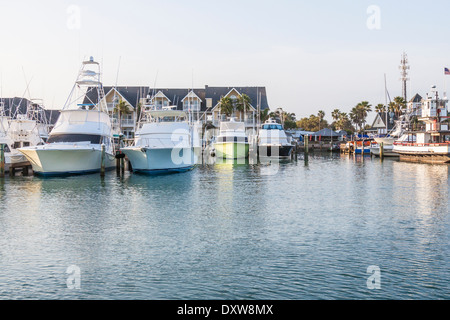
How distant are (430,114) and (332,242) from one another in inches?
1901

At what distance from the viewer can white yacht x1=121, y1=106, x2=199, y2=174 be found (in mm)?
38562

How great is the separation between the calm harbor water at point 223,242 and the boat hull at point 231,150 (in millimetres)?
26455

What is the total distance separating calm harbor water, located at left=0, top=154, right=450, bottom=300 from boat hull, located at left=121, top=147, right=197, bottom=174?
7414mm

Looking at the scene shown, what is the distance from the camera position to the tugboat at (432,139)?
54594mm

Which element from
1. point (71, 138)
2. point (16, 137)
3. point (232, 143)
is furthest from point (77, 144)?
point (232, 143)

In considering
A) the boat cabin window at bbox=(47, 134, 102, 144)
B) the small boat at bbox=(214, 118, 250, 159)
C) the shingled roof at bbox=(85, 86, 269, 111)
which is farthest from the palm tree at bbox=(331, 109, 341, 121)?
the boat cabin window at bbox=(47, 134, 102, 144)

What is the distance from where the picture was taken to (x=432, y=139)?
193 feet

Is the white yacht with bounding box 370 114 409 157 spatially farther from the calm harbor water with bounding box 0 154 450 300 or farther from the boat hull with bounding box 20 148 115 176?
the boat hull with bounding box 20 148 115 176

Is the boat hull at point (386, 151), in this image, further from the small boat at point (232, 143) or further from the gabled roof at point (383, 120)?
the gabled roof at point (383, 120)

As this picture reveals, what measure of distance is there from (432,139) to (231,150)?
24.6m

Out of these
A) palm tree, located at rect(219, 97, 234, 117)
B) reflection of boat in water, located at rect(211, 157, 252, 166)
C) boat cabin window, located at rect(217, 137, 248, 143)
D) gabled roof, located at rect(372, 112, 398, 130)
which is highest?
palm tree, located at rect(219, 97, 234, 117)

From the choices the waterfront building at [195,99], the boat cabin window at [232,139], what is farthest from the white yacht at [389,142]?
the boat cabin window at [232,139]

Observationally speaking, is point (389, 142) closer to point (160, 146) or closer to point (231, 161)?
point (231, 161)
